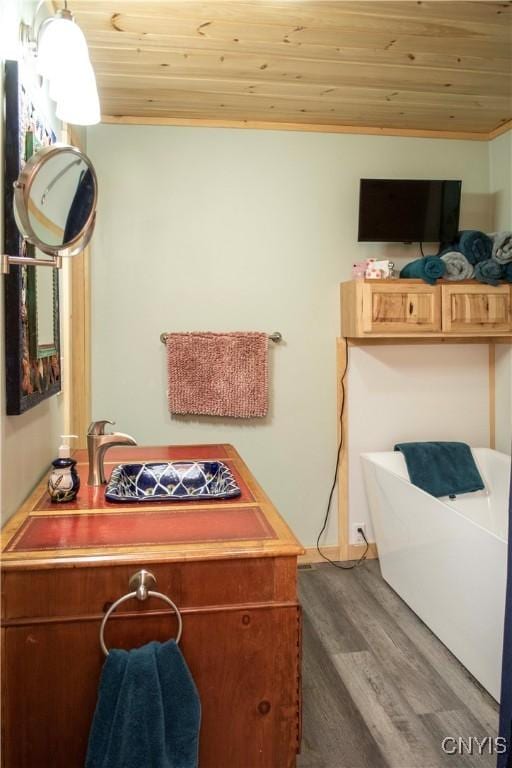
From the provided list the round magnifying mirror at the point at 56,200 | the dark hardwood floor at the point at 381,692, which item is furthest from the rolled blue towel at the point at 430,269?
the round magnifying mirror at the point at 56,200

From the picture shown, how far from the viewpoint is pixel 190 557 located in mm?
1272

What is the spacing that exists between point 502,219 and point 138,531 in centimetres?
307

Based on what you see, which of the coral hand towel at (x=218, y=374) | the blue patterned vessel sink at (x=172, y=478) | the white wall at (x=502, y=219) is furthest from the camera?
the white wall at (x=502, y=219)

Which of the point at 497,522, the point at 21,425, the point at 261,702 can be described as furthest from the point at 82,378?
the point at 497,522

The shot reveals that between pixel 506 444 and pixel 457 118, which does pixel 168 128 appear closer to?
pixel 457 118

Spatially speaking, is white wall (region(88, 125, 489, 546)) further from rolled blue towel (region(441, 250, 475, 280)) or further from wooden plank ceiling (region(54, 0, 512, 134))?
rolled blue towel (region(441, 250, 475, 280))

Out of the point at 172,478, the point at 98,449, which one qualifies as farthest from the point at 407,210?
the point at 98,449

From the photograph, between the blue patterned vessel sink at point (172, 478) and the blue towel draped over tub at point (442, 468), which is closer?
the blue patterned vessel sink at point (172, 478)

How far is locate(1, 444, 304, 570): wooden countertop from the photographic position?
1.27 meters

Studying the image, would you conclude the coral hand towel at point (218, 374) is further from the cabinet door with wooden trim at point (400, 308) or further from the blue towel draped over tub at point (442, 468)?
the blue towel draped over tub at point (442, 468)

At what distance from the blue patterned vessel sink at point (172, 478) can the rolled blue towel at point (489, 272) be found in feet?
6.54

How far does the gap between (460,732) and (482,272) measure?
2261 millimetres

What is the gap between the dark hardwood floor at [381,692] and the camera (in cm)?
186

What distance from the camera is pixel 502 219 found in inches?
138
